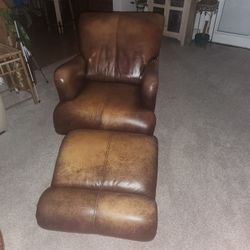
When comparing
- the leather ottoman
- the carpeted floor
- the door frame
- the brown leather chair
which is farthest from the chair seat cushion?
the door frame

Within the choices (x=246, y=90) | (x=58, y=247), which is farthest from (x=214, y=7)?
(x=58, y=247)

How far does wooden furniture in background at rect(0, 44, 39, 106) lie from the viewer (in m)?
1.96

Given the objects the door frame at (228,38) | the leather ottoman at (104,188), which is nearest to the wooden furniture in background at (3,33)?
the leather ottoman at (104,188)

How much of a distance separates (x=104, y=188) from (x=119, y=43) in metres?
1.22

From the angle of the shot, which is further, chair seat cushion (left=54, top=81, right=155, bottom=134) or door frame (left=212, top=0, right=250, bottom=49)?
door frame (left=212, top=0, right=250, bottom=49)

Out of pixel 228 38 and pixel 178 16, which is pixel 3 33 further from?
pixel 228 38

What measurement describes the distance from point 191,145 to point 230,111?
2.28 ft

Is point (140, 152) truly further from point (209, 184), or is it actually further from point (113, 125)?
point (209, 184)

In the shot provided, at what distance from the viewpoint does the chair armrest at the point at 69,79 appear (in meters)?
1.62

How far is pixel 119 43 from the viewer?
1.86 m

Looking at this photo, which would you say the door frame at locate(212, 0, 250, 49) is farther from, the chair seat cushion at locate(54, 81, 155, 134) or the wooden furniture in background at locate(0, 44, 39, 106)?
the wooden furniture in background at locate(0, 44, 39, 106)

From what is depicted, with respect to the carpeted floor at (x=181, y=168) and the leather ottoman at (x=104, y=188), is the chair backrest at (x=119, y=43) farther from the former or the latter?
the leather ottoman at (x=104, y=188)

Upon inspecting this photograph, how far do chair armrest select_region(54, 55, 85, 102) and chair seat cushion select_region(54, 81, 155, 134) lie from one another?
0.17 ft

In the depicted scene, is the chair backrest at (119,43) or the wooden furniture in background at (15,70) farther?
the wooden furniture in background at (15,70)
